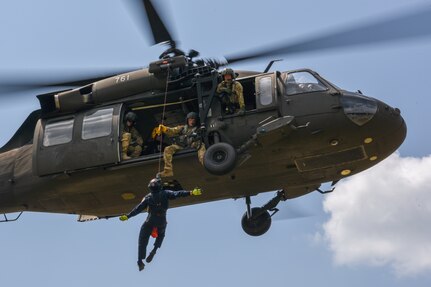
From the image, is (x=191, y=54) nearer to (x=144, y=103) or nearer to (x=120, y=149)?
Result: (x=144, y=103)

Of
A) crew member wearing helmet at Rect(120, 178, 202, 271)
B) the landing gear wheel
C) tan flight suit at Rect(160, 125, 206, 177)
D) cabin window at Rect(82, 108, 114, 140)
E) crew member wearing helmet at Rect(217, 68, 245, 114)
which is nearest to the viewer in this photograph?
crew member wearing helmet at Rect(120, 178, 202, 271)

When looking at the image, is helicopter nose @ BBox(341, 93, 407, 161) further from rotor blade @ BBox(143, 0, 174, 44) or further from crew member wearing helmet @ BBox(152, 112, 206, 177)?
rotor blade @ BBox(143, 0, 174, 44)

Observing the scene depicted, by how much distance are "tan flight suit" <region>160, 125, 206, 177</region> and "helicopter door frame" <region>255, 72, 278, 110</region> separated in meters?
1.39

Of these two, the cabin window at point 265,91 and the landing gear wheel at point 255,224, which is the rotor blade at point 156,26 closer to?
the cabin window at point 265,91

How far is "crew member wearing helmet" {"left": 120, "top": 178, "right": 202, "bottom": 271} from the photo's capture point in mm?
14625

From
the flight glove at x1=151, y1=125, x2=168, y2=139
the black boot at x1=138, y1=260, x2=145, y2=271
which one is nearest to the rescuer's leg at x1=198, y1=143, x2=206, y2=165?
the flight glove at x1=151, y1=125, x2=168, y2=139

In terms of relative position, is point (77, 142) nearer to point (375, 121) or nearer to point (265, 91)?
point (265, 91)

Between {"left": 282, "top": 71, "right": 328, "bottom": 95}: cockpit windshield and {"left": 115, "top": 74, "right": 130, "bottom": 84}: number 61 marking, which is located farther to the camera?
{"left": 115, "top": 74, "right": 130, "bottom": 84}: number 61 marking

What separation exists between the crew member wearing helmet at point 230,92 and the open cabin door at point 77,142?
2.26 metres

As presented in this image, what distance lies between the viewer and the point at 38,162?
1672cm

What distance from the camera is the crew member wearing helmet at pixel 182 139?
15695 millimetres

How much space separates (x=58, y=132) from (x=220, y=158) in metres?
3.79

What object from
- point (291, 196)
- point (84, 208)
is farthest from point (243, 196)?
point (84, 208)

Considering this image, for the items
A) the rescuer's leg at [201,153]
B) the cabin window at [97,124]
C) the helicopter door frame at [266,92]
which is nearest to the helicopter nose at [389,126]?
the helicopter door frame at [266,92]
